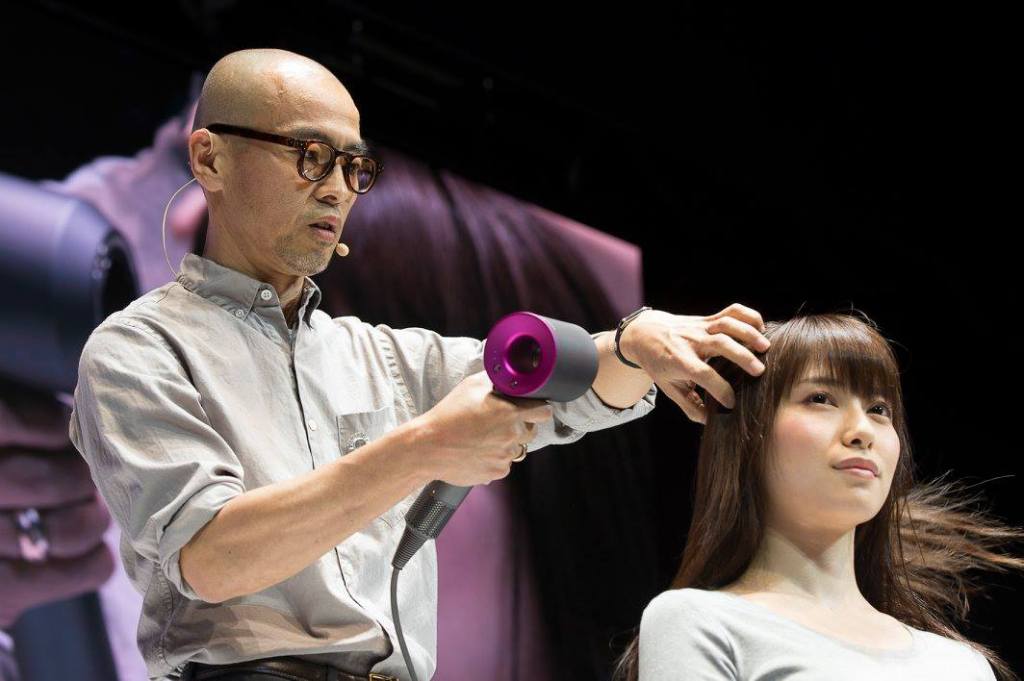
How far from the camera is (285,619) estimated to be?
1649 millimetres

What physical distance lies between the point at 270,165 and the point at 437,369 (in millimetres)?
465

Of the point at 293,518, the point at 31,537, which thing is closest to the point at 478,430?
the point at 293,518

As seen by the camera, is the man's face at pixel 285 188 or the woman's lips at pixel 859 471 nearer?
the woman's lips at pixel 859 471

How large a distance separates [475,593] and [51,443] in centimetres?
121

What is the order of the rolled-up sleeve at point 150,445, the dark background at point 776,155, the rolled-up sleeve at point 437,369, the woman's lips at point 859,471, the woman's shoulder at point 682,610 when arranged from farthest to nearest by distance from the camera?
the dark background at point 776,155, the rolled-up sleeve at point 437,369, the woman's lips at point 859,471, the woman's shoulder at point 682,610, the rolled-up sleeve at point 150,445

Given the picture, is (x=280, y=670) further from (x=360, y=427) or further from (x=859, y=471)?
(x=859, y=471)

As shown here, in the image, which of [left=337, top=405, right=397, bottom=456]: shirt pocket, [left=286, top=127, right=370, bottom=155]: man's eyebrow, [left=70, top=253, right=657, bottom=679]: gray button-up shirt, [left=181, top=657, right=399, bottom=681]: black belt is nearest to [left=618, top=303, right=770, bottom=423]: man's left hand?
[left=70, top=253, right=657, bottom=679]: gray button-up shirt

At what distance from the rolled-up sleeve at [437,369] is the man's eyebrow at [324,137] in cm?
34

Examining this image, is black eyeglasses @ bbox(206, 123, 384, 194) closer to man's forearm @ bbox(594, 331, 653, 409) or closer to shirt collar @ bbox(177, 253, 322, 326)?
shirt collar @ bbox(177, 253, 322, 326)

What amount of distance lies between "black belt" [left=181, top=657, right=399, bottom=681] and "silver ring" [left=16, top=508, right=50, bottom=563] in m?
0.94

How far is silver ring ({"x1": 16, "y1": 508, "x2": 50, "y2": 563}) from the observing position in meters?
2.44

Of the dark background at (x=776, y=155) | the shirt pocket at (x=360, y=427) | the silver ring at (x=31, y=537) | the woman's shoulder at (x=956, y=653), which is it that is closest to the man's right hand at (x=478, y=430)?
the shirt pocket at (x=360, y=427)

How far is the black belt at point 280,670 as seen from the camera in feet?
5.28

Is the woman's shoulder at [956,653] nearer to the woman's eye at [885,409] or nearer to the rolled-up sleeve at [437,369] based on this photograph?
the woman's eye at [885,409]
